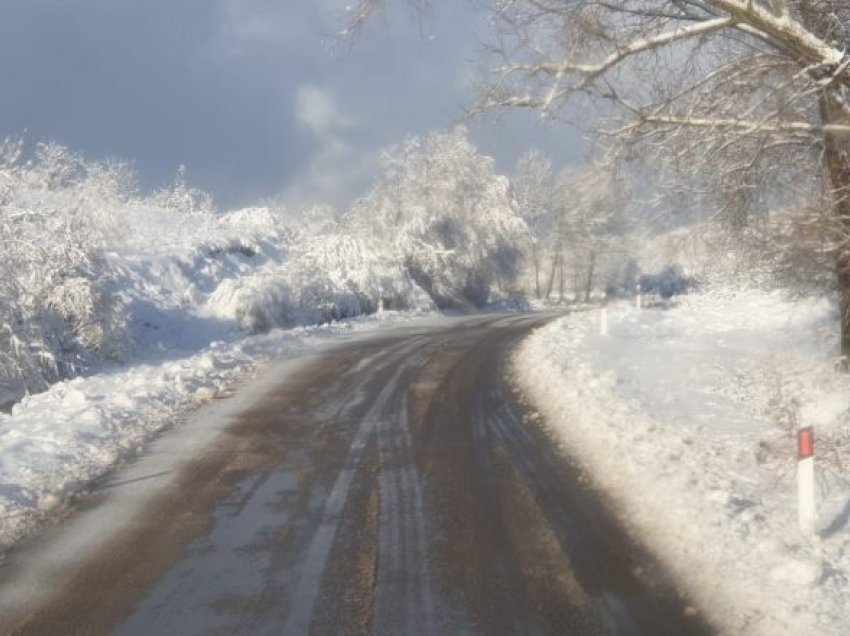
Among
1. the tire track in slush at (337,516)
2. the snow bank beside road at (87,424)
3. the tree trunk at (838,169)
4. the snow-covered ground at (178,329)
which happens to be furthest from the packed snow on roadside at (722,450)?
the snow-covered ground at (178,329)

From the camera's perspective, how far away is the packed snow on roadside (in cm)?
527

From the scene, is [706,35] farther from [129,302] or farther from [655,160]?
[129,302]

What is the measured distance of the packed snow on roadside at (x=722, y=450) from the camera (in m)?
5.27

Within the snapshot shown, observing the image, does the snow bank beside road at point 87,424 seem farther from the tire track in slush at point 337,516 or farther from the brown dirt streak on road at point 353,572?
the brown dirt streak on road at point 353,572

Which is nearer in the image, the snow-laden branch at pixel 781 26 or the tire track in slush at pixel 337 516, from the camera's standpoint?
the tire track in slush at pixel 337 516

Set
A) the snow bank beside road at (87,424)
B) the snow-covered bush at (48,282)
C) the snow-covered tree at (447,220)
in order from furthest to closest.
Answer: the snow-covered tree at (447,220) < the snow-covered bush at (48,282) < the snow bank beside road at (87,424)

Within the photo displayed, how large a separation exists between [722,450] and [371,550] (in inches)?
175

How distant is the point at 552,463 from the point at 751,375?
327 inches

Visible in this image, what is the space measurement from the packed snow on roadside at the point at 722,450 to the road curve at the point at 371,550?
337 millimetres

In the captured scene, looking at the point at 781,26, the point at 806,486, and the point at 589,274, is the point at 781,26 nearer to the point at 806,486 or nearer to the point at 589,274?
the point at 806,486

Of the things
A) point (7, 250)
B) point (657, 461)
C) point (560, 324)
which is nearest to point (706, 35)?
point (657, 461)

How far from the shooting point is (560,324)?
2262 centimetres

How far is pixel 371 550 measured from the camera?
6.15 m

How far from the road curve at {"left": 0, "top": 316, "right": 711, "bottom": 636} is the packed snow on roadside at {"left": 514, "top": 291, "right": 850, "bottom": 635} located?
337 millimetres
